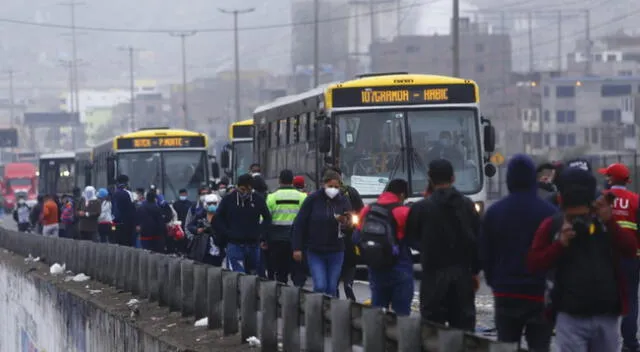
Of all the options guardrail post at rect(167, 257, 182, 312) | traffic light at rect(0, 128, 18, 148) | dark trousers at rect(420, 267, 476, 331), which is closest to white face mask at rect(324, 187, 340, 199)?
guardrail post at rect(167, 257, 182, 312)

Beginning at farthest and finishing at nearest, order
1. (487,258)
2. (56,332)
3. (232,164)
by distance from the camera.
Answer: (232,164) → (56,332) → (487,258)

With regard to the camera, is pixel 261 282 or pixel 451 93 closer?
pixel 261 282

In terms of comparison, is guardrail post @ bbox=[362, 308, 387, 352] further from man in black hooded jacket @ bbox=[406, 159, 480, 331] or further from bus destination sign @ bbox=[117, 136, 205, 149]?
bus destination sign @ bbox=[117, 136, 205, 149]

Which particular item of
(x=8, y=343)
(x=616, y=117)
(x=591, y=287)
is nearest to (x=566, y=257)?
(x=591, y=287)

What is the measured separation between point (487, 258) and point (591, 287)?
3.89 feet

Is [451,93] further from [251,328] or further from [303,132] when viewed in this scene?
[251,328]

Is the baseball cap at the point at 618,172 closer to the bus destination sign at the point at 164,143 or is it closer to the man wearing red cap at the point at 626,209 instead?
the man wearing red cap at the point at 626,209

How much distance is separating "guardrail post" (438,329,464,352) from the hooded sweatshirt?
56.5 inches

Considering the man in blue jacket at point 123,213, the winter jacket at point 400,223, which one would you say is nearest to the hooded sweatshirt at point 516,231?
the winter jacket at point 400,223

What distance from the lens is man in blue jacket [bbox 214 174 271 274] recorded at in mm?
19797

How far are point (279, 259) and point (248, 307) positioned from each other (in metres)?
6.47

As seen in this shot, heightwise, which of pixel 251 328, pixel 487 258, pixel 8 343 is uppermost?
pixel 487 258

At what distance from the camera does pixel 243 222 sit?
19812mm

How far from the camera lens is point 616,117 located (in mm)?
122500
